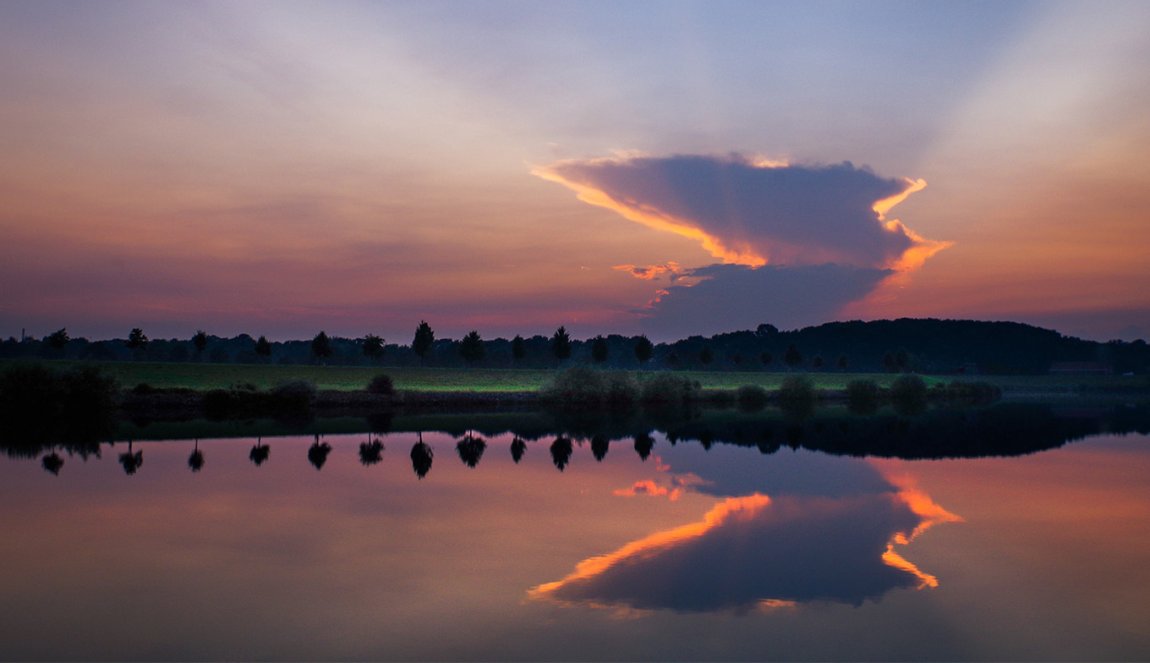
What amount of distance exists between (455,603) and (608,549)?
4807 mm

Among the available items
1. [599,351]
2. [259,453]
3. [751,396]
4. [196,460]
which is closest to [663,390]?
[751,396]

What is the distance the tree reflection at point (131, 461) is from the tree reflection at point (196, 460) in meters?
1.86

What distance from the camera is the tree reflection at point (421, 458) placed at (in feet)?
97.4

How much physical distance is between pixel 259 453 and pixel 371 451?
5092mm

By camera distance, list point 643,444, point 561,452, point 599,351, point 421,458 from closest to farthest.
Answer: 1. point 421,458
2. point 561,452
3. point 643,444
4. point 599,351

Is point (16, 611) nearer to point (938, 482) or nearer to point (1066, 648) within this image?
point (1066, 648)

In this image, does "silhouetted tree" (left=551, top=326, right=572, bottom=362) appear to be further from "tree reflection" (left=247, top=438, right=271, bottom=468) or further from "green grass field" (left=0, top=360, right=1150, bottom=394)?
"tree reflection" (left=247, top=438, right=271, bottom=468)

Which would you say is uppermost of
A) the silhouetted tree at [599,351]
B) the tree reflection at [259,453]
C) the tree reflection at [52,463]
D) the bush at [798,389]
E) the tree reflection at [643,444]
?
the silhouetted tree at [599,351]

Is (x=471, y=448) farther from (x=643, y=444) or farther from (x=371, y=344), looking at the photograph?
(x=371, y=344)

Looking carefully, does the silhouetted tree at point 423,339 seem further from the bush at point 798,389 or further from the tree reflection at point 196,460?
the tree reflection at point 196,460

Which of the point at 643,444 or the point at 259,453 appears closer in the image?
the point at 259,453

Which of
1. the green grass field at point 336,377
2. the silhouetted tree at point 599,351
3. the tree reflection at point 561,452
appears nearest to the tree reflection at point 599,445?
the tree reflection at point 561,452


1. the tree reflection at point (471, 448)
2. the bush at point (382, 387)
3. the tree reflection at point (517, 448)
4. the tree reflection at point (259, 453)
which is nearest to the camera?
the tree reflection at point (259, 453)

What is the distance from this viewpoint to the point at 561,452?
3631 centimetres
